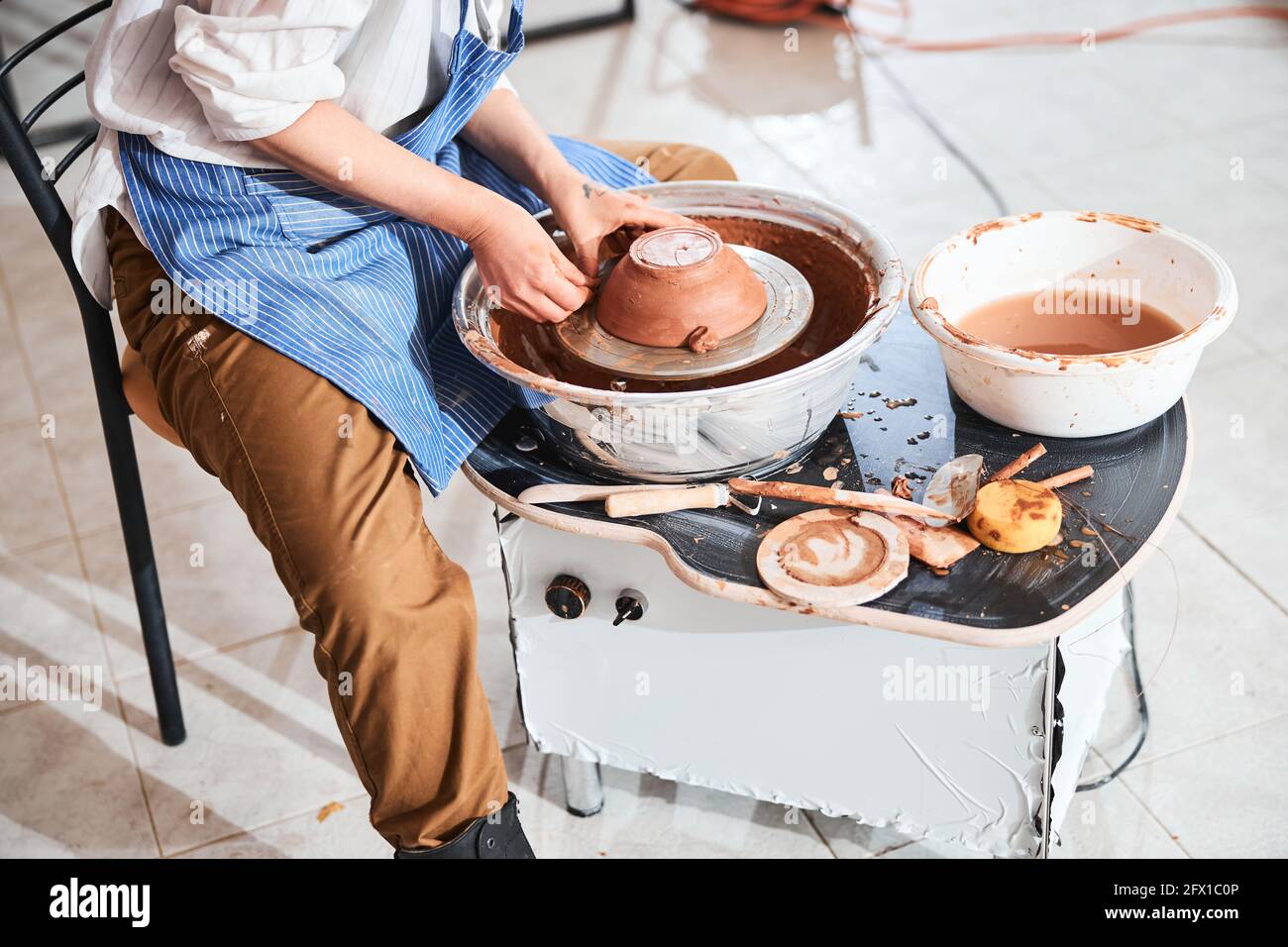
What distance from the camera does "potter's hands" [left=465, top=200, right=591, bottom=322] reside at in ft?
4.06

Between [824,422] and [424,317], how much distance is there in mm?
446

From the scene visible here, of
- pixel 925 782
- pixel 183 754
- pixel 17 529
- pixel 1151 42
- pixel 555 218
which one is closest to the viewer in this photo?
pixel 925 782

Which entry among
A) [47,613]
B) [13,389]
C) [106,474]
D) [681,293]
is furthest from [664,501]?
[13,389]

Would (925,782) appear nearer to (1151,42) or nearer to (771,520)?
(771,520)

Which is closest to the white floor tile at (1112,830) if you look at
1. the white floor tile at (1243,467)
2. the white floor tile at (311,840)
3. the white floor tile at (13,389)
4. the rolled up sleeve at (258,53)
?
the white floor tile at (1243,467)

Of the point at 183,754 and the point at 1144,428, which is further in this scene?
the point at 183,754

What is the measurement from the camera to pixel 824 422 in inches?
47.9

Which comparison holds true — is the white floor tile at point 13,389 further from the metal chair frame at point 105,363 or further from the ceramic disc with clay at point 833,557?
the ceramic disc with clay at point 833,557

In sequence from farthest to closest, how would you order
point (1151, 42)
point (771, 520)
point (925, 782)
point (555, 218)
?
1. point (1151, 42)
2. point (555, 218)
3. point (925, 782)
4. point (771, 520)

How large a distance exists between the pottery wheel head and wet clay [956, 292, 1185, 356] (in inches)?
7.0

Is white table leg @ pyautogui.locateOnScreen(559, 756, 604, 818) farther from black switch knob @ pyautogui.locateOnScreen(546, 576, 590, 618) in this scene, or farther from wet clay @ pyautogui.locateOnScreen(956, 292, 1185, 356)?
wet clay @ pyautogui.locateOnScreen(956, 292, 1185, 356)

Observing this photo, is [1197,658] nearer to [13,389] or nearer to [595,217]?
[595,217]
